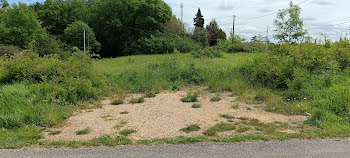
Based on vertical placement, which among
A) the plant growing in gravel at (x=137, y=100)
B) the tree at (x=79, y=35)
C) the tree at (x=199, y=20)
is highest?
the tree at (x=199, y=20)

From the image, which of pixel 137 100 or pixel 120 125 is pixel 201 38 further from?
pixel 120 125

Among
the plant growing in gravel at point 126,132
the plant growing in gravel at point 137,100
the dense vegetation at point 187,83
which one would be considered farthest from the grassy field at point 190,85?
the plant growing in gravel at point 137,100

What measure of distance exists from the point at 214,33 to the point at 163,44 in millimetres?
16289

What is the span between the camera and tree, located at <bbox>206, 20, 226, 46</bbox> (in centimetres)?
→ 4959

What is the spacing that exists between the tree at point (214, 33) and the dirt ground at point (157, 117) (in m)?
42.9

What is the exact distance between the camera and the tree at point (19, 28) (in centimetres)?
3419

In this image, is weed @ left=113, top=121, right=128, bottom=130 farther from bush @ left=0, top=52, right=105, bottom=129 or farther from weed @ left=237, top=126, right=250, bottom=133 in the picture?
weed @ left=237, top=126, right=250, bottom=133

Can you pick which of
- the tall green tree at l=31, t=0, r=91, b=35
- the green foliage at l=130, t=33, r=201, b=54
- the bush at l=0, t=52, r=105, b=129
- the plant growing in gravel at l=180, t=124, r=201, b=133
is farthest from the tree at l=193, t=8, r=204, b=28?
the plant growing in gravel at l=180, t=124, r=201, b=133

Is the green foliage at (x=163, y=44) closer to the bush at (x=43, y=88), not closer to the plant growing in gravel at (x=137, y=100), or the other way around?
the bush at (x=43, y=88)

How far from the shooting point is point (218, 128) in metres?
5.11

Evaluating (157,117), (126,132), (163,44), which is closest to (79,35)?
(163,44)

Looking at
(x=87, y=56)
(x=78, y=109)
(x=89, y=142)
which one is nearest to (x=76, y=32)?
(x=87, y=56)

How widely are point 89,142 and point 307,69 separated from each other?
8.44 meters

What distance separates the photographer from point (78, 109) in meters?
6.86
